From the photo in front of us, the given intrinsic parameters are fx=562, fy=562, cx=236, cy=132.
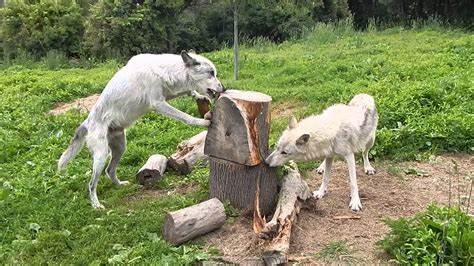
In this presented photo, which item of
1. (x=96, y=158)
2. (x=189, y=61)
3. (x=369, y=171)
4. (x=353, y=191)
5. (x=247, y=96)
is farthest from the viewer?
(x=369, y=171)

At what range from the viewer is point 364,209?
5543 mm

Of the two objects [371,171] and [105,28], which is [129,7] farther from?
[371,171]

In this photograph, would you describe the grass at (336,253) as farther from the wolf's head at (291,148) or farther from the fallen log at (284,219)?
the wolf's head at (291,148)

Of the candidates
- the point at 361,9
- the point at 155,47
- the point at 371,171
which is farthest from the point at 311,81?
the point at 361,9

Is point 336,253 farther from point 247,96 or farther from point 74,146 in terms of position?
point 74,146

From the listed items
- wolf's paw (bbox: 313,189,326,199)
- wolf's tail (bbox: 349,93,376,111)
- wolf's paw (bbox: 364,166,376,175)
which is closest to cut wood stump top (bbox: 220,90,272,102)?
wolf's paw (bbox: 313,189,326,199)

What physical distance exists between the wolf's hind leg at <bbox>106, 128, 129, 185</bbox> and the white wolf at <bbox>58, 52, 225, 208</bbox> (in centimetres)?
25

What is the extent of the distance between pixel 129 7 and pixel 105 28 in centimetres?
100

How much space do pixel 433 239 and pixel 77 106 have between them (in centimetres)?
751

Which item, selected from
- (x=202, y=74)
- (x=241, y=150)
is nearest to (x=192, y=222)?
(x=241, y=150)

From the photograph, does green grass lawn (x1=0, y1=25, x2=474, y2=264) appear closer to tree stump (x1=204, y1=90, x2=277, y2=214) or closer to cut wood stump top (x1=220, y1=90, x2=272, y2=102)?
tree stump (x1=204, y1=90, x2=277, y2=214)

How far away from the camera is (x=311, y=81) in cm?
→ 1098

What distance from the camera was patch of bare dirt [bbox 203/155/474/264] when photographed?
15.4ft

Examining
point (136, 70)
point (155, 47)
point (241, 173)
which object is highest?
point (136, 70)
